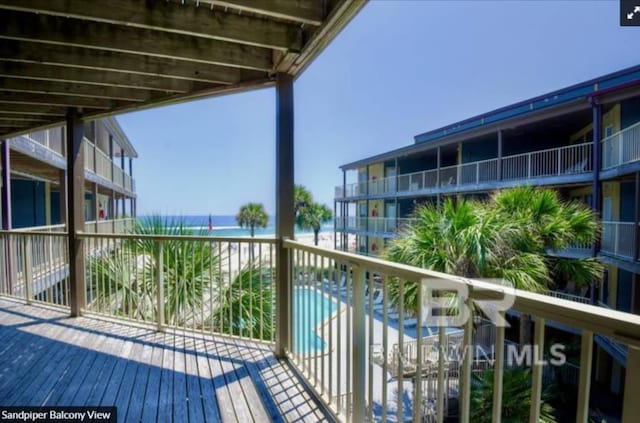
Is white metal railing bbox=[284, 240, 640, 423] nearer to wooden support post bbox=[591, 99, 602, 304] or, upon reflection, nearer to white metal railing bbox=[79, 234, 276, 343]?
white metal railing bbox=[79, 234, 276, 343]

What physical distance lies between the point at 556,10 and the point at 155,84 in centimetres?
1766

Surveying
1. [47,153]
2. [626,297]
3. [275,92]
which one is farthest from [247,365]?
[626,297]

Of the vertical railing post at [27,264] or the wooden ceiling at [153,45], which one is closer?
the wooden ceiling at [153,45]

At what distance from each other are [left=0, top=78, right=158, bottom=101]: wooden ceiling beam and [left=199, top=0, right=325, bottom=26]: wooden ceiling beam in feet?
5.46

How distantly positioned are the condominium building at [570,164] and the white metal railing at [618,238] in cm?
2

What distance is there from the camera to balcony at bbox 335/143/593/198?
934cm

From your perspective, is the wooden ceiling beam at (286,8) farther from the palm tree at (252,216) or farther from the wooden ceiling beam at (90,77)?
the palm tree at (252,216)

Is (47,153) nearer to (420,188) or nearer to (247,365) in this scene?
(247,365)

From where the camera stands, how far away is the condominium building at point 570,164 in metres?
7.38

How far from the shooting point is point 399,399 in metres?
1.38

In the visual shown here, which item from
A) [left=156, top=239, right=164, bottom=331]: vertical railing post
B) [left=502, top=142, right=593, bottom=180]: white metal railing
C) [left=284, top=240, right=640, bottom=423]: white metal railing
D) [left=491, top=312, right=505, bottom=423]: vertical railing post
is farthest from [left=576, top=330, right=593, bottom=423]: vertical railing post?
[left=502, top=142, right=593, bottom=180]: white metal railing

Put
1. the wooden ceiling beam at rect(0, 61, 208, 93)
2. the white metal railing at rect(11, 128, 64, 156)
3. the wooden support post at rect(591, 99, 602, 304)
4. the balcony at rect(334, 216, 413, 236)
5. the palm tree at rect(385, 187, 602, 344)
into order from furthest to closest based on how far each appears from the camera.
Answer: the balcony at rect(334, 216, 413, 236) < the wooden support post at rect(591, 99, 602, 304) < the white metal railing at rect(11, 128, 64, 156) < the palm tree at rect(385, 187, 602, 344) < the wooden ceiling beam at rect(0, 61, 208, 93)

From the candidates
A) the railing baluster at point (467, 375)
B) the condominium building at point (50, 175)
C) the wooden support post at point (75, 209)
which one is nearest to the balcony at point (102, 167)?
the condominium building at point (50, 175)

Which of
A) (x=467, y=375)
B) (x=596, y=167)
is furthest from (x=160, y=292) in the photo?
(x=596, y=167)
